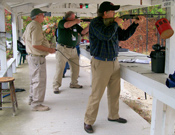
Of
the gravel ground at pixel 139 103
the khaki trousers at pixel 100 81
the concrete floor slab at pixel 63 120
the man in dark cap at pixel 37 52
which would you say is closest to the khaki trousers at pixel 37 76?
the man in dark cap at pixel 37 52

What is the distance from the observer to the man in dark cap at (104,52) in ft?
9.00

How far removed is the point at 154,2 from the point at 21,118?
11.9 ft

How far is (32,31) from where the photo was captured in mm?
3578

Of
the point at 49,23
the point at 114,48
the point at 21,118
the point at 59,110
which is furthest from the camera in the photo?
the point at 49,23

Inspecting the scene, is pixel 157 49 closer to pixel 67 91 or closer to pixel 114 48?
pixel 114 48

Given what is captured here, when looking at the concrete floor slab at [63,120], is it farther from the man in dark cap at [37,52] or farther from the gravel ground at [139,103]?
the gravel ground at [139,103]

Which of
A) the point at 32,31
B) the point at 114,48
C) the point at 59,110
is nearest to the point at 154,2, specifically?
the point at 114,48

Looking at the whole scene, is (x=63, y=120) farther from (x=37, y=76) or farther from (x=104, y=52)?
(x=104, y=52)

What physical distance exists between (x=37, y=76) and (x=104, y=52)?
1443 millimetres

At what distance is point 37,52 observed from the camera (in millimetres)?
3654

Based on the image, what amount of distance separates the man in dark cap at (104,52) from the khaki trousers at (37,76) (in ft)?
3.72

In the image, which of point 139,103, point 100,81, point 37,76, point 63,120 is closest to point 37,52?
point 37,76

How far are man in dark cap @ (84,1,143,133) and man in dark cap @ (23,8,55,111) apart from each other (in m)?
1.05

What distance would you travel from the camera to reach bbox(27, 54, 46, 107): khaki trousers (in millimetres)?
3719
